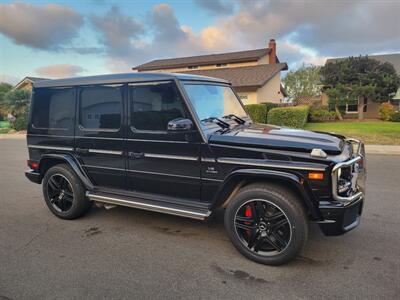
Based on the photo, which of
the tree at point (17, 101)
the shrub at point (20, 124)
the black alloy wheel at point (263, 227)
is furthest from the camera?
the tree at point (17, 101)

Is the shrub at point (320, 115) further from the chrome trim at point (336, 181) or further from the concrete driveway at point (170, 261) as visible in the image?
the chrome trim at point (336, 181)

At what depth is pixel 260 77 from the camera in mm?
25031

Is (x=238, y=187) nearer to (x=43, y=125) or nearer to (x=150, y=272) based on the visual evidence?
(x=150, y=272)

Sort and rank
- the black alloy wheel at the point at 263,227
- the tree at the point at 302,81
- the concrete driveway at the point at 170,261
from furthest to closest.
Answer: the tree at the point at 302,81
the black alloy wheel at the point at 263,227
the concrete driveway at the point at 170,261

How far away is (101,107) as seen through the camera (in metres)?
4.24

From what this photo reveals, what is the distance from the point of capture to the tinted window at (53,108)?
4.53 m

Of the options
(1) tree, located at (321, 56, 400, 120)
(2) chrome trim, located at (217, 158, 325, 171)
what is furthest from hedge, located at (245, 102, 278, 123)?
(2) chrome trim, located at (217, 158, 325, 171)

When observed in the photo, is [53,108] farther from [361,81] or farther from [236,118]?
[361,81]

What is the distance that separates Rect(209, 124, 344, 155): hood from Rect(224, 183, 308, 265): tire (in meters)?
0.44

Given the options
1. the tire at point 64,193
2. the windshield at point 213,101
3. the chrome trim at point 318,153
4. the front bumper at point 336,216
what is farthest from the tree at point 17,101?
the front bumper at point 336,216

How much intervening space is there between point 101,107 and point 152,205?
1506 mm

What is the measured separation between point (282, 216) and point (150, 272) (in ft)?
4.86

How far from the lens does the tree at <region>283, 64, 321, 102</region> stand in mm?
39812

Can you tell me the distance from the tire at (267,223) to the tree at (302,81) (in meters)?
38.3
